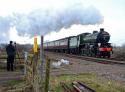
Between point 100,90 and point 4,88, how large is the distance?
179 inches

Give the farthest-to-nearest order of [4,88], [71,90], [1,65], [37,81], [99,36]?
[99,36] < [1,65] < [4,88] < [71,90] < [37,81]

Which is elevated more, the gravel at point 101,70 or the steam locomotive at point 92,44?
the steam locomotive at point 92,44

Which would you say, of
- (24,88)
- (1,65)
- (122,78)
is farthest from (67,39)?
(24,88)

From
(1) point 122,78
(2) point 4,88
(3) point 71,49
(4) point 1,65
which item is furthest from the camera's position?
(3) point 71,49

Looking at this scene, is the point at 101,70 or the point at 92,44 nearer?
the point at 101,70

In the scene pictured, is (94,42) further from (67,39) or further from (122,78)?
(122,78)

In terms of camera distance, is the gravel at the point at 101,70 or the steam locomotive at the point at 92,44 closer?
the gravel at the point at 101,70

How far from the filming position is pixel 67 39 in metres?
60.8

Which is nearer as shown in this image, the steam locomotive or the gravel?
the gravel

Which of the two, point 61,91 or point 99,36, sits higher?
point 99,36

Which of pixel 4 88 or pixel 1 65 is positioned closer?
pixel 4 88

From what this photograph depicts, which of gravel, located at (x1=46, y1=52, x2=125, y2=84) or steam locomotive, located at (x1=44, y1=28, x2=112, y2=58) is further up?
steam locomotive, located at (x1=44, y1=28, x2=112, y2=58)

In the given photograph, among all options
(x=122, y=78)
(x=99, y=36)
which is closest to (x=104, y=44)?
(x=99, y=36)

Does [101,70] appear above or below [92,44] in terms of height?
below
